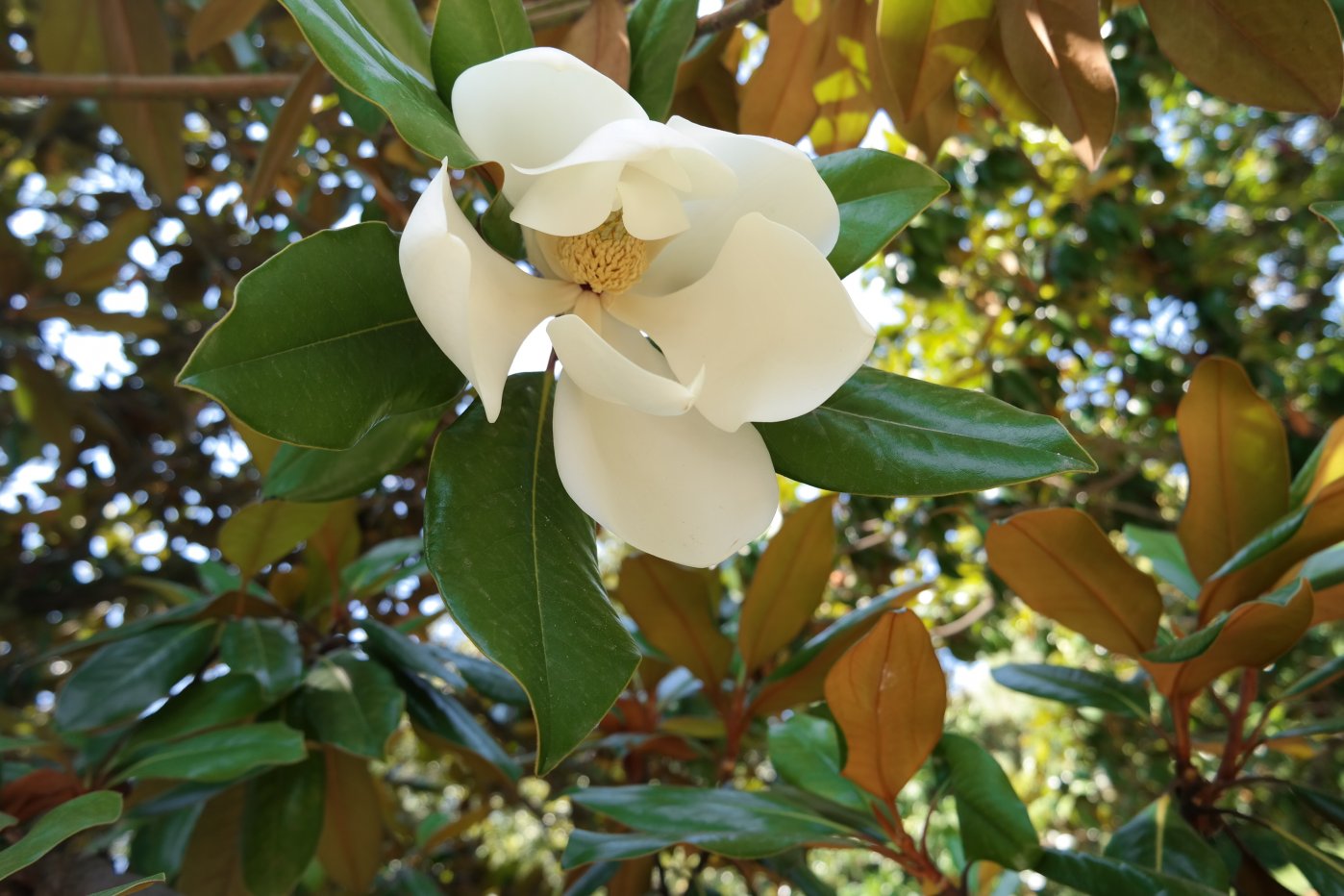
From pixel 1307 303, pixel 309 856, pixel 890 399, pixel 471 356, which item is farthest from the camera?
pixel 1307 303

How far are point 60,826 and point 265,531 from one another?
16.9 inches

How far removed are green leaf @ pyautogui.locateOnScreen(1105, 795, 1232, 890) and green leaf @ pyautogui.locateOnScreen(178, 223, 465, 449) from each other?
0.71 meters

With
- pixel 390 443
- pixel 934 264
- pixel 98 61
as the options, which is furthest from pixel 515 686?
pixel 98 61

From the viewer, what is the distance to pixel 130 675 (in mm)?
941

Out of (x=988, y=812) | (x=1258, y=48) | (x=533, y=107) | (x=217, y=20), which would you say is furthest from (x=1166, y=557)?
(x=217, y=20)

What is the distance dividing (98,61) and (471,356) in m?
1.64

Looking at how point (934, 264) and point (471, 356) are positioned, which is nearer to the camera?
point (471, 356)

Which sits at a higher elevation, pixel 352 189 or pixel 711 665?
pixel 352 189

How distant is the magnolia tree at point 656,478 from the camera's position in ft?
1.73

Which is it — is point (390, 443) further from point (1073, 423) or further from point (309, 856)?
point (1073, 423)

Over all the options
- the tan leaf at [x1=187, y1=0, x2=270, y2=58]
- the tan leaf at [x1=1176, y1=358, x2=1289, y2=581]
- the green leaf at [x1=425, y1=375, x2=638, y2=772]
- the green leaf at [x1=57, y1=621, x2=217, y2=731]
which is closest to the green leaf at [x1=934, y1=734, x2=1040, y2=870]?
the tan leaf at [x1=1176, y1=358, x2=1289, y2=581]

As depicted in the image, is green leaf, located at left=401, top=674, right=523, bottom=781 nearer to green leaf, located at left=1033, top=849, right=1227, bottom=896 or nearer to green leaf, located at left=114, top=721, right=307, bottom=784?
green leaf, located at left=114, top=721, right=307, bottom=784

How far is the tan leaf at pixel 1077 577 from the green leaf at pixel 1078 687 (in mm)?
109

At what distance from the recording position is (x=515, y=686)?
1.07m
